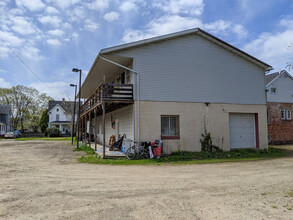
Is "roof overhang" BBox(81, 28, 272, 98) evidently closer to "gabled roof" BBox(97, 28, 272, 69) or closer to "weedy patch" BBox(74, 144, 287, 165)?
"gabled roof" BBox(97, 28, 272, 69)

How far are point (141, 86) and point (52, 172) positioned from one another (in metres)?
6.53

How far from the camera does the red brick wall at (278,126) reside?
21.0 meters

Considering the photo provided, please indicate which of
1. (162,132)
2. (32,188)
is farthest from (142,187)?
(162,132)

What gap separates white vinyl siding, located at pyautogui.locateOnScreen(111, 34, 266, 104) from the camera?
1302 centimetres

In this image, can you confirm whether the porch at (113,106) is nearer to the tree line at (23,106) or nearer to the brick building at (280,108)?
the brick building at (280,108)

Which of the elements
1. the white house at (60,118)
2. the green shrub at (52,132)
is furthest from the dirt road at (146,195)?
the white house at (60,118)

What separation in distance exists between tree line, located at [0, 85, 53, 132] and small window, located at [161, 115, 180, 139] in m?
44.7

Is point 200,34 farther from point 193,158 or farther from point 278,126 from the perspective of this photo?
point 278,126

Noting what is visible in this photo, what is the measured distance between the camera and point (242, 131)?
596 inches

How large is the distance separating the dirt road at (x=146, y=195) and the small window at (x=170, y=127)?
5.08 meters

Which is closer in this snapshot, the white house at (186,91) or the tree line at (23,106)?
the white house at (186,91)

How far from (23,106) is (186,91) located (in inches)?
2058

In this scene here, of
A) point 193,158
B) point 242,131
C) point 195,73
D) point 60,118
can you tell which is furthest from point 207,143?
point 60,118

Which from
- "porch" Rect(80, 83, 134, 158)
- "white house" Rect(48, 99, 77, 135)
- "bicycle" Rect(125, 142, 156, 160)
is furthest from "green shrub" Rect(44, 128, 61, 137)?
"bicycle" Rect(125, 142, 156, 160)
